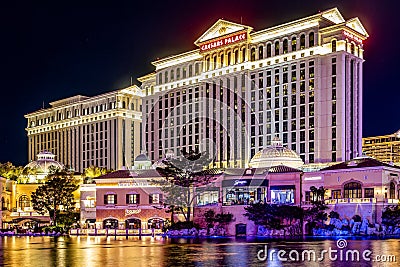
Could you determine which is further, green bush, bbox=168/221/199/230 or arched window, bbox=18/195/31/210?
arched window, bbox=18/195/31/210

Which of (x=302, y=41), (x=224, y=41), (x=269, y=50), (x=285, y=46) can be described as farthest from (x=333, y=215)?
(x=224, y=41)

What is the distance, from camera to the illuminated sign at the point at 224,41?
11769cm

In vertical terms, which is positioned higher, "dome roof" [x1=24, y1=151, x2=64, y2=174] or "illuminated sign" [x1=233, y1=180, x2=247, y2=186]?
"dome roof" [x1=24, y1=151, x2=64, y2=174]

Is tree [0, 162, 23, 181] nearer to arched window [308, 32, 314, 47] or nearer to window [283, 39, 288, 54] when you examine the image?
window [283, 39, 288, 54]

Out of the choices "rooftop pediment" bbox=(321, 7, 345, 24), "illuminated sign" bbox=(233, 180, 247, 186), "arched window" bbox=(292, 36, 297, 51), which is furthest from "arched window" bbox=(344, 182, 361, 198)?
"rooftop pediment" bbox=(321, 7, 345, 24)

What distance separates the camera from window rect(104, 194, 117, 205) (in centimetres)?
8844

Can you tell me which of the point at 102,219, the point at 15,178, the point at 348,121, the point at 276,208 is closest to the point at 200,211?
the point at 276,208

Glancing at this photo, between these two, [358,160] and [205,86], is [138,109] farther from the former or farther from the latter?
[358,160]

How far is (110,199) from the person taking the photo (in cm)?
8869

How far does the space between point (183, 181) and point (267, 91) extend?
42.9 metres

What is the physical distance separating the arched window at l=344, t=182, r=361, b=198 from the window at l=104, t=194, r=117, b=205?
107 ft

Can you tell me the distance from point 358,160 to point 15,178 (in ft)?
208

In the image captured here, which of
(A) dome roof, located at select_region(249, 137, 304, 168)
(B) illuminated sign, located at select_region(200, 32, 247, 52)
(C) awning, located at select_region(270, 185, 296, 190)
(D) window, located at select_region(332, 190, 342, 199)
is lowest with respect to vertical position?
(D) window, located at select_region(332, 190, 342, 199)

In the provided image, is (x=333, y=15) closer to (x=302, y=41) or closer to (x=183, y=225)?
(x=302, y=41)
